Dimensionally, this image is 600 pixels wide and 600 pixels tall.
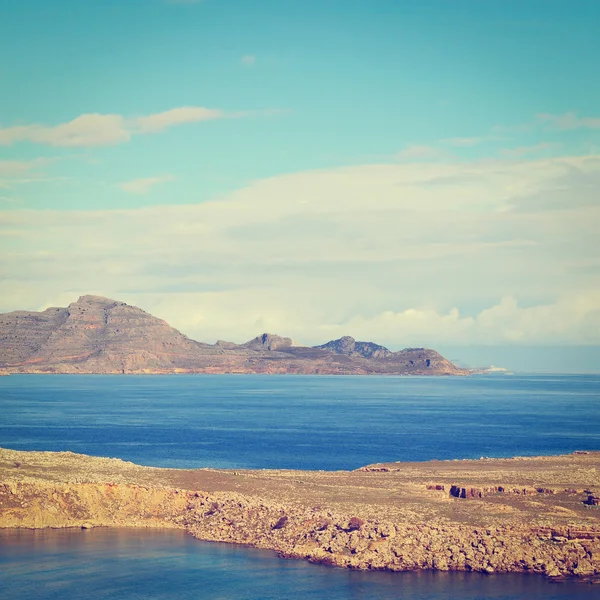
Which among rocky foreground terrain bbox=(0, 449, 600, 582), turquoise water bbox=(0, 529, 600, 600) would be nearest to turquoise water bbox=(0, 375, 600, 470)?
rocky foreground terrain bbox=(0, 449, 600, 582)

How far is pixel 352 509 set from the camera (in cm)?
6950

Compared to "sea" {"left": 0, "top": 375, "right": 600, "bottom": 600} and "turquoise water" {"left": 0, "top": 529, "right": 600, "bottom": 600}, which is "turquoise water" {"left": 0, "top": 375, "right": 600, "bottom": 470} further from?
"turquoise water" {"left": 0, "top": 529, "right": 600, "bottom": 600}

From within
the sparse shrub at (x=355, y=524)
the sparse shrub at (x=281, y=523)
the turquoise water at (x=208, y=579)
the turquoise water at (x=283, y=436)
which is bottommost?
the turquoise water at (x=208, y=579)

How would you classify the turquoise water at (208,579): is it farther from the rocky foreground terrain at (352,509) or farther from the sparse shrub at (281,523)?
the sparse shrub at (281,523)

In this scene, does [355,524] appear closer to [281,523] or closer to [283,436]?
[281,523]

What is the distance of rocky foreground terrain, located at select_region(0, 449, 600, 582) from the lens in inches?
2351

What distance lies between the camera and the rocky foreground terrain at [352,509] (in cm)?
5972

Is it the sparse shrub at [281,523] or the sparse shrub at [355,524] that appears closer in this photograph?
the sparse shrub at [355,524]

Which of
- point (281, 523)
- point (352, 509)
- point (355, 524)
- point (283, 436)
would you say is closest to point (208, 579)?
point (281, 523)

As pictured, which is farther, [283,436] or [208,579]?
[283,436]

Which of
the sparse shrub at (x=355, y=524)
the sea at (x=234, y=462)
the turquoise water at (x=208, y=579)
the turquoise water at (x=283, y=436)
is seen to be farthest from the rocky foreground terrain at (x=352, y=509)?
the turquoise water at (x=283, y=436)

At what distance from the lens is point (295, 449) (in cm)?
12562

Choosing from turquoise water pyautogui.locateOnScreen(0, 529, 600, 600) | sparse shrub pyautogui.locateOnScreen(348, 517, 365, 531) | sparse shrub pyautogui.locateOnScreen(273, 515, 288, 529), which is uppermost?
sparse shrub pyautogui.locateOnScreen(348, 517, 365, 531)

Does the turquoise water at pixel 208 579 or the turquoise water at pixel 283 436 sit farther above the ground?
the turquoise water at pixel 283 436
